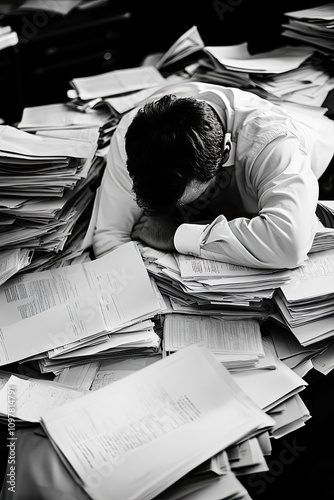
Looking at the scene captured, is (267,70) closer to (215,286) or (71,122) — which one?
(71,122)

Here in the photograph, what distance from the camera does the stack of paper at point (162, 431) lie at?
3.65ft

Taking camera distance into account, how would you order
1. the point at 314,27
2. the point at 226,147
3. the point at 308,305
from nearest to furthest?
the point at 308,305 → the point at 226,147 → the point at 314,27

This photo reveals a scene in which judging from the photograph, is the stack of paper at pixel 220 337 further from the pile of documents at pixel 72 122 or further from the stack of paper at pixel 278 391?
the pile of documents at pixel 72 122

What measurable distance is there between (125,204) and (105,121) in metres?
0.49

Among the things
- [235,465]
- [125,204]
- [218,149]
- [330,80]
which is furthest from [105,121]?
[235,465]

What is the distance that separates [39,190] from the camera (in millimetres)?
1583

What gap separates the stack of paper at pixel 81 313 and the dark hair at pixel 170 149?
0.61 ft

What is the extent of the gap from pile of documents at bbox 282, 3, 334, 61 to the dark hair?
106 centimetres

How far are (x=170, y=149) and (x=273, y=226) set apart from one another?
0.32 meters

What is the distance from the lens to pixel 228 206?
1931mm

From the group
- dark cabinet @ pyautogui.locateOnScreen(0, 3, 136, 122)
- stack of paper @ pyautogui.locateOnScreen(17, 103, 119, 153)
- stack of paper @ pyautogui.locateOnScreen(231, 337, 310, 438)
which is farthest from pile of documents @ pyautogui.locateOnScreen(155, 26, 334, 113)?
stack of paper @ pyautogui.locateOnScreen(231, 337, 310, 438)

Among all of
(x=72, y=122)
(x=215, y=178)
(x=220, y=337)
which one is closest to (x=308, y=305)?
(x=220, y=337)

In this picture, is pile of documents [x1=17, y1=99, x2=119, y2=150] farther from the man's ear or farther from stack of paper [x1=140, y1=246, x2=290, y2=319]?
stack of paper [x1=140, y1=246, x2=290, y2=319]

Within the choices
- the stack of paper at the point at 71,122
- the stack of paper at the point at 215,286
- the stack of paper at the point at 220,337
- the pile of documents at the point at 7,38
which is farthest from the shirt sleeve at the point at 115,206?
the pile of documents at the point at 7,38
